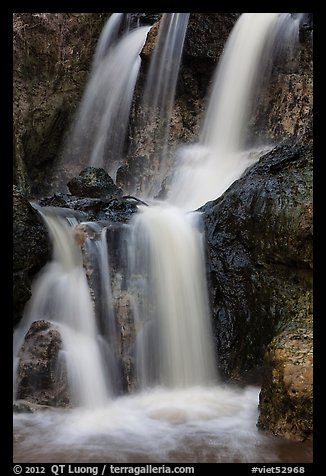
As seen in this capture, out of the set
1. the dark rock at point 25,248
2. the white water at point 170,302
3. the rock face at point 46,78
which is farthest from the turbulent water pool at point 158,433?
the rock face at point 46,78

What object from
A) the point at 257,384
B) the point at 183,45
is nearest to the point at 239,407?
the point at 257,384

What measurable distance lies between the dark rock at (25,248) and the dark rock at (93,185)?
3032mm

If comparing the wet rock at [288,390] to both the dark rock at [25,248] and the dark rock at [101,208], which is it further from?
the dark rock at [101,208]

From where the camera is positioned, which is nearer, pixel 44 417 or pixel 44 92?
pixel 44 417

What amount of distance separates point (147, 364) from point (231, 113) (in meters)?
6.51

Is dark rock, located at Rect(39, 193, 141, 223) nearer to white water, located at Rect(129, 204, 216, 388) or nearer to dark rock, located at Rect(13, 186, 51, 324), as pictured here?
white water, located at Rect(129, 204, 216, 388)

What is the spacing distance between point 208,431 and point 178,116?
865cm

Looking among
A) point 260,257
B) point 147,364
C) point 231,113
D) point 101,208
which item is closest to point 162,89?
point 231,113

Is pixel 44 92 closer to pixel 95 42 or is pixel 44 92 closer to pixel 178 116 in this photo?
pixel 95 42

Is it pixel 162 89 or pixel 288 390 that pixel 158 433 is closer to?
pixel 288 390

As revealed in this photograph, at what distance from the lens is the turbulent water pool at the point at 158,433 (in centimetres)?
391

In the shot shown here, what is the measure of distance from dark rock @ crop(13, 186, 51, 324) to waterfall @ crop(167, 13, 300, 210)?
12.4 feet
